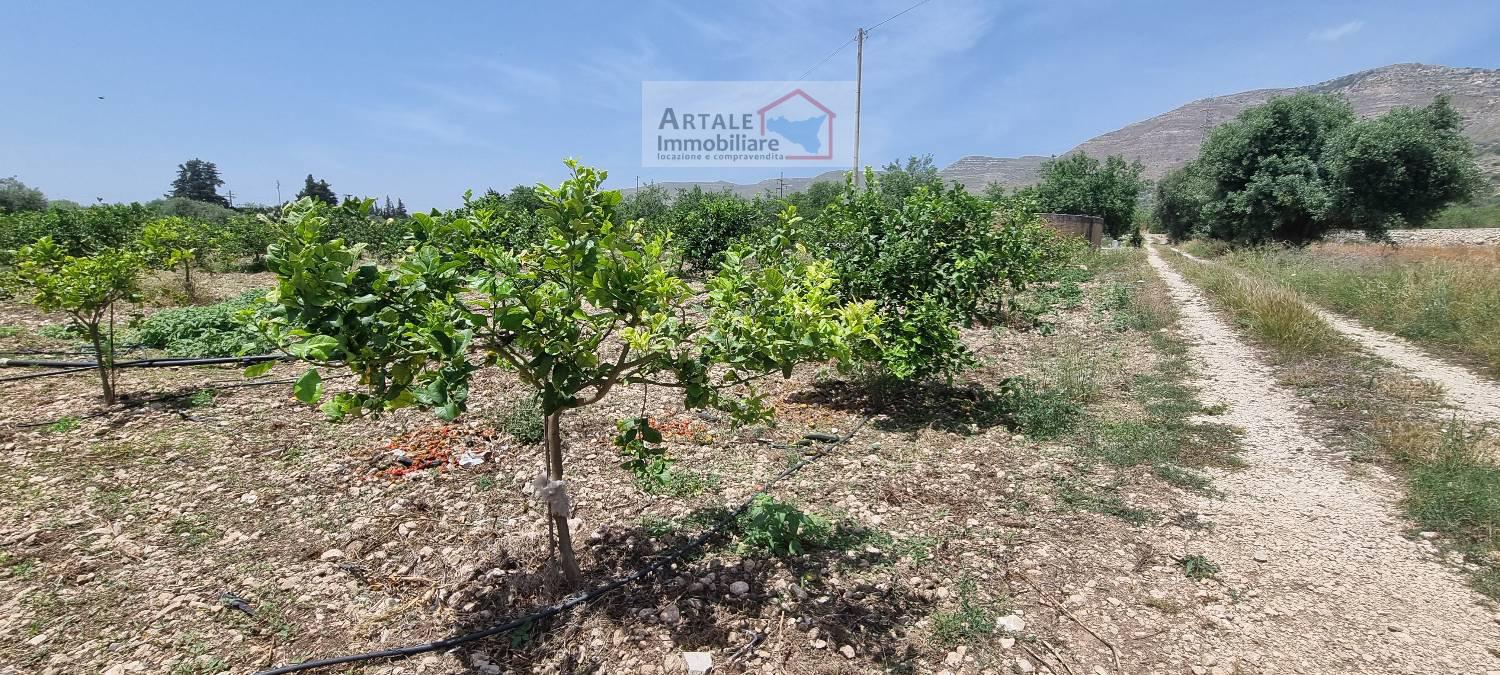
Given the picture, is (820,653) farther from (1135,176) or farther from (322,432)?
(1135,176)

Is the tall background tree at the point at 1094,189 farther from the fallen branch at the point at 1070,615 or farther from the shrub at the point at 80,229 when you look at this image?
the shrub at the point at 80,229

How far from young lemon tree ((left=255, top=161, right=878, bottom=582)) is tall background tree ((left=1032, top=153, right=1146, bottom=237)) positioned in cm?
3096

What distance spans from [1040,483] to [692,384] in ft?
8.85

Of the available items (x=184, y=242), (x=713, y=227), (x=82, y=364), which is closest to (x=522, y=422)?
(x=82, y=364)

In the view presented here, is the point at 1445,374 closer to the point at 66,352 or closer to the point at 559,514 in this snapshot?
the point at 559,514

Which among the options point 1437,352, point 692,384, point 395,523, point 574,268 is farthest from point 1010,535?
point 1437,352

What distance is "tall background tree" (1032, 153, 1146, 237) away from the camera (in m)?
30.6

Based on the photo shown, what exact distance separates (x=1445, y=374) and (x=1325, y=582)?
5.29 meters

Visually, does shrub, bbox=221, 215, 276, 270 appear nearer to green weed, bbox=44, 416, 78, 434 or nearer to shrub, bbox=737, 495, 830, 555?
green weed, bbox=44, 416, 78, 434

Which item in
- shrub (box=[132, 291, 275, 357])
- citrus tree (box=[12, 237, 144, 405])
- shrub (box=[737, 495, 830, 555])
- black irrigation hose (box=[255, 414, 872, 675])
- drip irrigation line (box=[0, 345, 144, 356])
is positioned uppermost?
citrus tree (box=[12, 237, 144, 405])

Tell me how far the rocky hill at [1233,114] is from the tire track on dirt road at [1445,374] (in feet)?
264

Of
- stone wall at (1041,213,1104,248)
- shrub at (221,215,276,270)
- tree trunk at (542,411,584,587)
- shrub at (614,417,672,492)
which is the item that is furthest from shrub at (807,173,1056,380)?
stone wall at (1041,213,1104,248)

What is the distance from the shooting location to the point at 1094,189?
101 ft

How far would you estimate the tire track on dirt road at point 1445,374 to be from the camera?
502 centimetres
